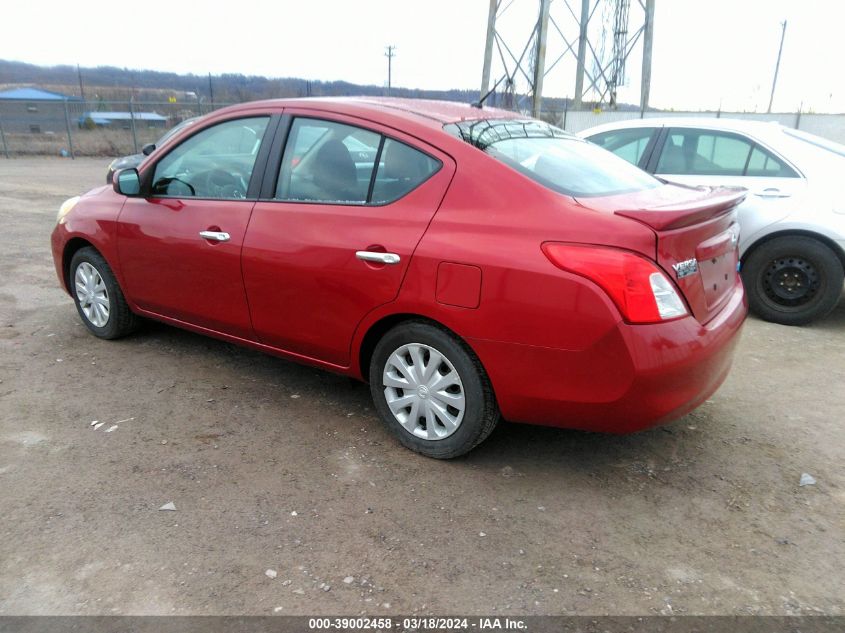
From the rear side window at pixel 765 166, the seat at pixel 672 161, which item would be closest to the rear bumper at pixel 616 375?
the rear side window at pixel 765 166

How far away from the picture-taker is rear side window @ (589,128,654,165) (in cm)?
627

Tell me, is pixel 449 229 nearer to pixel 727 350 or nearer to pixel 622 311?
pixel 622 311

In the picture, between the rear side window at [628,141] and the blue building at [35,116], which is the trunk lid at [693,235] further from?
the blue building at [35,116]

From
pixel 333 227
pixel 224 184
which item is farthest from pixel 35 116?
pixel 333 227

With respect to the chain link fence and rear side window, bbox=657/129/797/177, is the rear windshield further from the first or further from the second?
the chain link fence

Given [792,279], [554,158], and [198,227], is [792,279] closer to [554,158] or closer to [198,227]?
[554,158]

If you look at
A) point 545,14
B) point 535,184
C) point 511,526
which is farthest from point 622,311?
point 545,14

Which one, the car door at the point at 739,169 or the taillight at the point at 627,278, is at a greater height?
the car door at the point at 739,169

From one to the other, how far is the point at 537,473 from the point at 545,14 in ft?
49.2

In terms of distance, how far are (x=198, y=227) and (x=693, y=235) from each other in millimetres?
2678

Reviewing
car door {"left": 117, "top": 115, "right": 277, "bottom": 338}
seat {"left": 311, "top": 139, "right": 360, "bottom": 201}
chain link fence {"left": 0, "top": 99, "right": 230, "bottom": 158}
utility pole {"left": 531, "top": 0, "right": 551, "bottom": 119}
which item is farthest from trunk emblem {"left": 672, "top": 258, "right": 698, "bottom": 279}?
chain link fence {"left": 0, "top": 99, "right": 230, "bottom": 158}

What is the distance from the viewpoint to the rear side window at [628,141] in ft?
20.6

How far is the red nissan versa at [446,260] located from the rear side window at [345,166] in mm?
10

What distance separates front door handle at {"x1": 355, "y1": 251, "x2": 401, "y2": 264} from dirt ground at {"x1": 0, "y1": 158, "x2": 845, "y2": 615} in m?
0.98
